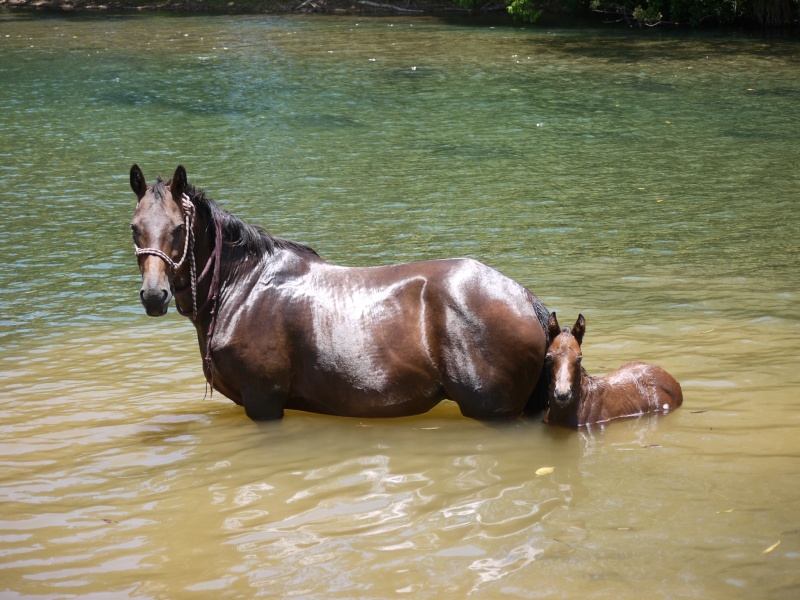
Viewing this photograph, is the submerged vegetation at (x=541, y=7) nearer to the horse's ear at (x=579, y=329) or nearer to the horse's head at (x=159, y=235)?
the horse's ear at (x=579, y=329)

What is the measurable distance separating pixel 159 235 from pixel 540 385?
259cm

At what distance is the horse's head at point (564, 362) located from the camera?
241 inches

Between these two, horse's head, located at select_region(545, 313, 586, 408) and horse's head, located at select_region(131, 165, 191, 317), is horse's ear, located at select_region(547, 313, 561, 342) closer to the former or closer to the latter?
horse's head, located at select_region(545, 313, 586, 408)

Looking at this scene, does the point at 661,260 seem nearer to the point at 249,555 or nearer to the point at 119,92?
the point at 249,555

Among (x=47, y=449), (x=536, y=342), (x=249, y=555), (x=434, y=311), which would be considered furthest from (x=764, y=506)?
(x=47, y=449)

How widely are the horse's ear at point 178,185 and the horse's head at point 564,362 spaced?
243 cm

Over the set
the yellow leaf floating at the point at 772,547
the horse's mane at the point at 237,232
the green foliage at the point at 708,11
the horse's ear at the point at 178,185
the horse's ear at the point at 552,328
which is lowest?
the yellow leaf floating at the point at 772,547

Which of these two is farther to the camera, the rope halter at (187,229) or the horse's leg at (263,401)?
the horse's leg at (263,401)

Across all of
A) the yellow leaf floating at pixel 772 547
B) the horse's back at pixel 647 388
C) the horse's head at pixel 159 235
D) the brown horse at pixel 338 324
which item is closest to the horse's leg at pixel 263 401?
the brown horse at pixel 338 324

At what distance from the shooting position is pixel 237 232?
6.71m

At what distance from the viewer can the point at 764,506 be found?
17.6ft

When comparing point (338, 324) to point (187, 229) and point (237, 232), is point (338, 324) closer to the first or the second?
point (237, 232)

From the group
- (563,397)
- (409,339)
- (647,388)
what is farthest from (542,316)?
(647,388)

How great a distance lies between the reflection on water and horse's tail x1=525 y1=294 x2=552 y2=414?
11cm
